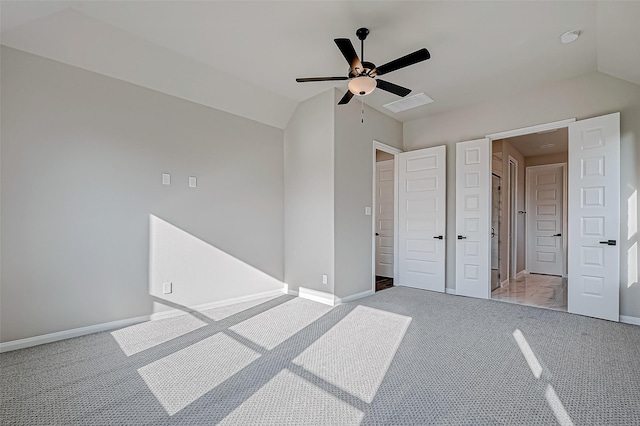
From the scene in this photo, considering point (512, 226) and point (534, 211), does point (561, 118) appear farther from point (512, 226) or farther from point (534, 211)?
point (534, 211)

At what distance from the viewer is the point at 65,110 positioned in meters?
2.90

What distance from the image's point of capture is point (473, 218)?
4.49 metres

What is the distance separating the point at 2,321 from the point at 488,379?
4.02 metres

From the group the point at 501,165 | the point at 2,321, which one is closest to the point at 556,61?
the point at 501,165

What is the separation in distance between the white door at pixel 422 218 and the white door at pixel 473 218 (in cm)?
25

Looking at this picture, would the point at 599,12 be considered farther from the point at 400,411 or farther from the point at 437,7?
the point at 400,411

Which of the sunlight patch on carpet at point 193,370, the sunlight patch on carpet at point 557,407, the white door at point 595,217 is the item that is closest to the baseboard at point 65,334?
the sunlight patch on carpet at point 193,370

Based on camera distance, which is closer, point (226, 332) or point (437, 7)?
point (437, 7)

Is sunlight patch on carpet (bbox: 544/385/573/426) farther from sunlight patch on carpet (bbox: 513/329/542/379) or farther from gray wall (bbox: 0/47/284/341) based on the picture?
gray wall (bbox: 0/47/284/341)

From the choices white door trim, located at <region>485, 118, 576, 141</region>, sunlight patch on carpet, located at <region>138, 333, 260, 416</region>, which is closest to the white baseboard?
sunlight patch on carpet, located at <region>138, 333, 260, 416</region>

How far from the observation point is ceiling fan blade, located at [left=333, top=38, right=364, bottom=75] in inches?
91.8

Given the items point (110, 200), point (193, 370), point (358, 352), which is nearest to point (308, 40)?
point (110, 200)

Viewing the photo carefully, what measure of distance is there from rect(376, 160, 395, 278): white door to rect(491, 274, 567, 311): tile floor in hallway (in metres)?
1.92

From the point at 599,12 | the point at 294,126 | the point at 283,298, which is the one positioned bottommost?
the point at 283,298
